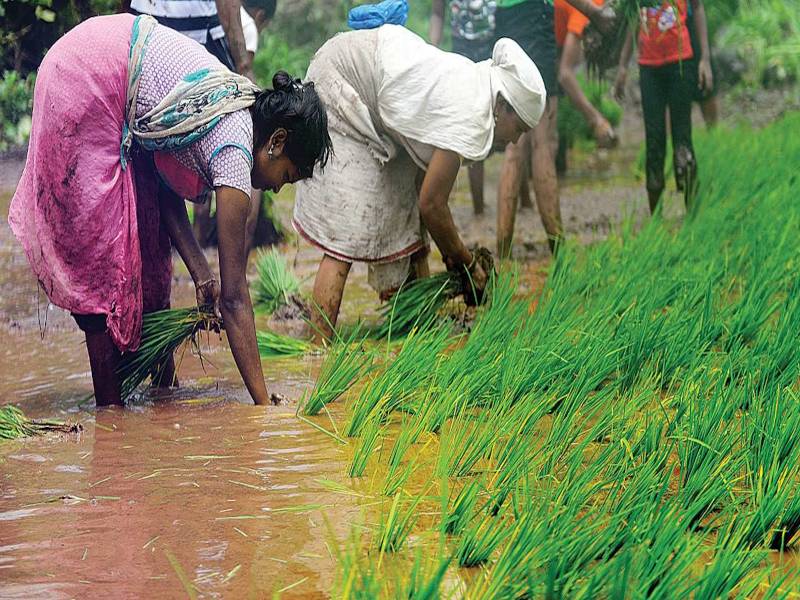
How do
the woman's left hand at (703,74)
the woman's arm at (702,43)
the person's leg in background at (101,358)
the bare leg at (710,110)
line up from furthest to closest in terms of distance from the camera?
the bare leg at (710,110) < the woman's left hand at (703,74) < the woman's arm at (702,43) < the person's leg in background at (101,358)

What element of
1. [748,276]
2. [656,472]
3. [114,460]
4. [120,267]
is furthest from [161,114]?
[748,276]

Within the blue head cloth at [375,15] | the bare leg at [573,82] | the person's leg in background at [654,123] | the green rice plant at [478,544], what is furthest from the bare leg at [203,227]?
the green rice plant at [478,544]

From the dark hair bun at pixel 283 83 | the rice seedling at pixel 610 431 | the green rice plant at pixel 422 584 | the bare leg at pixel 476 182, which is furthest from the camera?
the bare leg at pixel 476 182

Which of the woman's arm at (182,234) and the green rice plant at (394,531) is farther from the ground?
the woman's arm at (182,234)

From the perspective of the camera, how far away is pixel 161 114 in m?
3.08

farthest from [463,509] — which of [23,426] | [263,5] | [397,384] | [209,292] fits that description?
[263,5]

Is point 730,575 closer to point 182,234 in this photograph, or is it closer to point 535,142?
point 182,234

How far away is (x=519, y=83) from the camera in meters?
3.94

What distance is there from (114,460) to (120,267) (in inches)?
26.5

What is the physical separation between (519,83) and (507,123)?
18 cm

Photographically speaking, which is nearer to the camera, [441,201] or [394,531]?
[394,531]

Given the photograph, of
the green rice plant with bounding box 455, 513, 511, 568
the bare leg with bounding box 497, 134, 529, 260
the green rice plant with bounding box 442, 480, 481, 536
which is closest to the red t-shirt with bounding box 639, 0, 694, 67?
the bare leg with bounding box 497, 134, 529, 260

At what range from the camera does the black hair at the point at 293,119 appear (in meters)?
3.11

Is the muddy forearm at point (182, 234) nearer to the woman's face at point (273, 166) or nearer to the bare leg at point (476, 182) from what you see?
the woman's face at point (273, 166)
